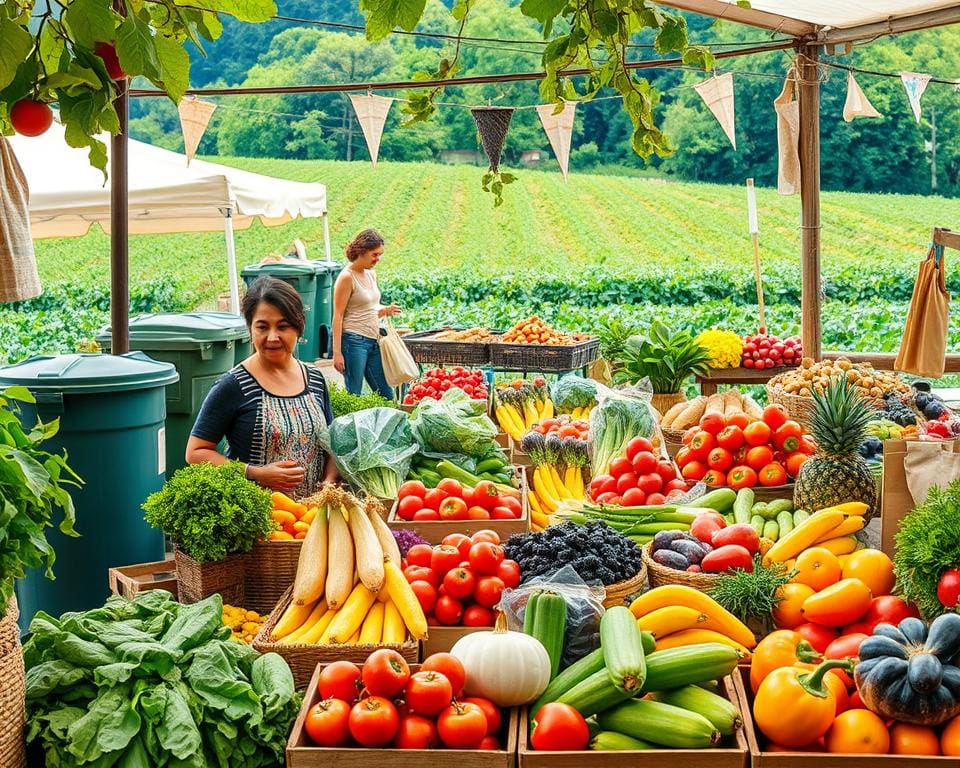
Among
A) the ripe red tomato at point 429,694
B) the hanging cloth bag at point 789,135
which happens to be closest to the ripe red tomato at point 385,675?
the ripe red tomato at point 429,694

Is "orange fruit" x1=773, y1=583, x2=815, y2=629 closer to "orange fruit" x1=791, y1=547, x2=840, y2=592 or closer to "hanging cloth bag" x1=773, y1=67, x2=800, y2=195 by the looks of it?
"orange fruit" x1=791, y1=547, x2=840, y2=592

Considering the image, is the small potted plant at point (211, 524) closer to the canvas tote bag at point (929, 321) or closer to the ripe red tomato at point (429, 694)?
the ripe red tomato at point (429, 694)

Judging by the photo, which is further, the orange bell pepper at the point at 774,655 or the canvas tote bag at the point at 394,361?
the canvas tote bag at the point at 394,361

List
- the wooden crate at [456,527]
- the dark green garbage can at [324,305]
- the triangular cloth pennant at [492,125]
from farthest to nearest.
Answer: the dark green garbage can at [324,305]
the triangular cloth pennant at [492,125]
the wooden crate at [456,527]

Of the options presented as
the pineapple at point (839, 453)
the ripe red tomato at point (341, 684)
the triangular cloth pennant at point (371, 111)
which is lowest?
the ripe red tomato at point (341, 684)

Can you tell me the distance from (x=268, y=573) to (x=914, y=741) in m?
2.19

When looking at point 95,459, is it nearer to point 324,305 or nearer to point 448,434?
point 448,434

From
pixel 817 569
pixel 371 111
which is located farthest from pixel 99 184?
pixel 817 569

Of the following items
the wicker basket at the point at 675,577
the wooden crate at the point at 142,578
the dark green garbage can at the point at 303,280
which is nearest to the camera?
the wicker basket at the point at 675,577

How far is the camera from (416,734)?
2.47 meters

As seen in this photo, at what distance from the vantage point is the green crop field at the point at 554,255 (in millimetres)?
20578

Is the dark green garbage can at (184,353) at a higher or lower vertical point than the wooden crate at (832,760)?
higher

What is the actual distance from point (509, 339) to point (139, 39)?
7.48 m

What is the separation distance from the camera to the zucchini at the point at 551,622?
9.27ft
